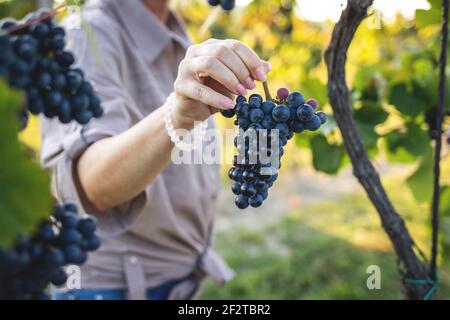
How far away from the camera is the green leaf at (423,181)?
1.28 metres

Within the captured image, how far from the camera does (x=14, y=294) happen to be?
53 centimetres

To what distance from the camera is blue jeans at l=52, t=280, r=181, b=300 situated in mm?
1271

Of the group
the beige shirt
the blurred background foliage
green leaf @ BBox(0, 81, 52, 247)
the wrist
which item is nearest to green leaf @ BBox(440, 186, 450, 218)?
the blurred background foliage

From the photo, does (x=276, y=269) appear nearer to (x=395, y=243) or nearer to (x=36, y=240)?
(x=395, y=243)

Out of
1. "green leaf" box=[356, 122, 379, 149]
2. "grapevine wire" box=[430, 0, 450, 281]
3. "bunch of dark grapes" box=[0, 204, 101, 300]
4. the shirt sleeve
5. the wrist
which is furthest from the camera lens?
"green leaf" box=[356, 122, 379, 149]

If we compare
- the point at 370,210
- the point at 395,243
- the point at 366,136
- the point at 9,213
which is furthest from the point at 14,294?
the point at 370,210

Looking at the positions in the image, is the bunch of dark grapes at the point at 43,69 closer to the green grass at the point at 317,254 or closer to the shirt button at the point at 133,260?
the shirt button at the point at 133,260

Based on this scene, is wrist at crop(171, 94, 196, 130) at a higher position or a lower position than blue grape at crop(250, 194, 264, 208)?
higher

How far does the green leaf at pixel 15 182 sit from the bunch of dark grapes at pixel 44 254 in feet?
0.34

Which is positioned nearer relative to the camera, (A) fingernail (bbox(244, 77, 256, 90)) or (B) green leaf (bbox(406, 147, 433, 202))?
(A) fingernail (bbox(244, 77, 256, 90))

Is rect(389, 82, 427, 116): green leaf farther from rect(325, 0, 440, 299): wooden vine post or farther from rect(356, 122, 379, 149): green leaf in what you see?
rect(325, 0, 440, 299): wooden vine post

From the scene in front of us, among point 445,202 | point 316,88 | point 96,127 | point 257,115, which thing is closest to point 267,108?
point 257,115

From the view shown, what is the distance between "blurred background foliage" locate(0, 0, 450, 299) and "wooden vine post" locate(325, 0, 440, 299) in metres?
0.11

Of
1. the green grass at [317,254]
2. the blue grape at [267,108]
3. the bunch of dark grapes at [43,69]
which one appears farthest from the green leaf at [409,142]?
the green grass at [317,254]
